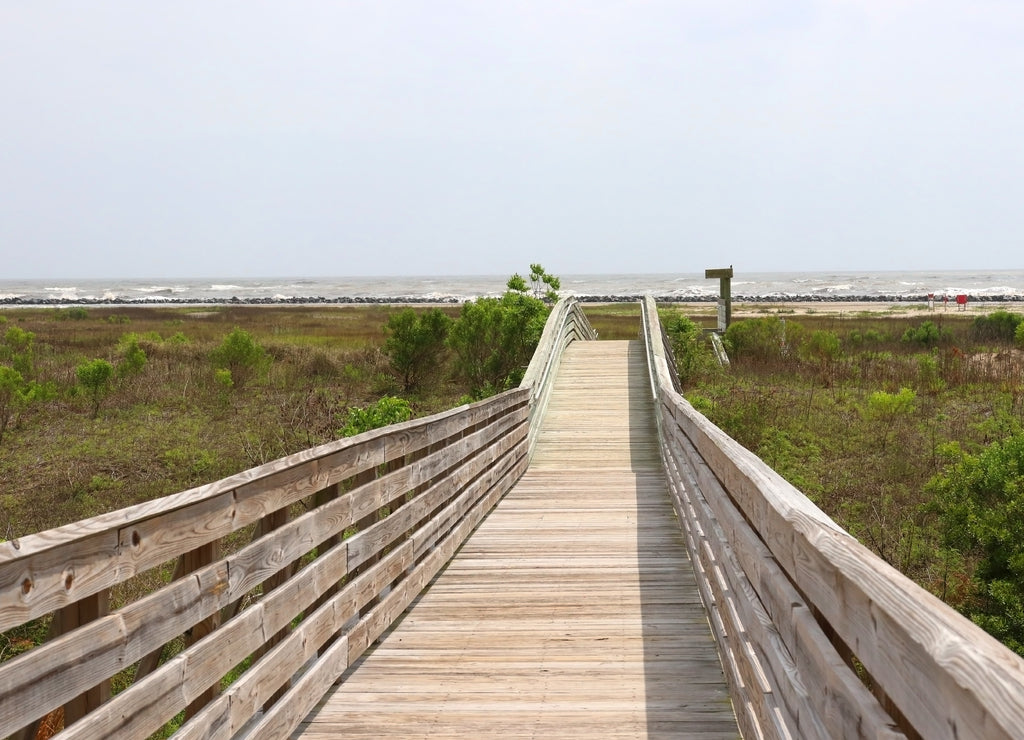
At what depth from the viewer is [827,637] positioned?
243 centimetres

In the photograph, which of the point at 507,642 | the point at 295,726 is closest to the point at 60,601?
the point at 295,726

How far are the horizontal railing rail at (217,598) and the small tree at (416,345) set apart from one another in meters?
15.4

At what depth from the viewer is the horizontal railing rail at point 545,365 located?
13.1m

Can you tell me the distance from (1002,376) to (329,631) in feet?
57.3

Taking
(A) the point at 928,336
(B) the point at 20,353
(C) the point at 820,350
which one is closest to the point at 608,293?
(A) the point at 928,336

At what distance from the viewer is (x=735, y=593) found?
13.3 feet

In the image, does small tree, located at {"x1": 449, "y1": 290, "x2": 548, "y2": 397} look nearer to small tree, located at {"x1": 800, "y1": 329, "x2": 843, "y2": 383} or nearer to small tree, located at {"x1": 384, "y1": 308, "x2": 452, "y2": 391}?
small tree, located at {"x1": 384, "y1": 308, "x2": 452, "y2": 391}

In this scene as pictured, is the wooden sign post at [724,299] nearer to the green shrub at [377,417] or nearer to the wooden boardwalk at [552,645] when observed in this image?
the green shrub at [377,417]

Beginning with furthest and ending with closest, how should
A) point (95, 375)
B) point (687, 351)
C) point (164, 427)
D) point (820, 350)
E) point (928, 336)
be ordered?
1. point (928, 336)
2. point (820, 350)
3. point (687, 351)
4. point (95, 375)
5. point (164, 427)

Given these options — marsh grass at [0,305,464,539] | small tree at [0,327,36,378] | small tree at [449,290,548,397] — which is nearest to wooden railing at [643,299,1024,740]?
marsh grass at [0,305,464,539]

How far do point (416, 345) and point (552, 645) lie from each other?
16688 mm

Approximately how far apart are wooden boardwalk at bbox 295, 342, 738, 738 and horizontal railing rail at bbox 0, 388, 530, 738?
0.78 ft

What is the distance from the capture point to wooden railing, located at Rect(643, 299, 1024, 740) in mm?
1404

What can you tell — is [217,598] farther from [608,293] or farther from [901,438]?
[608,293]
